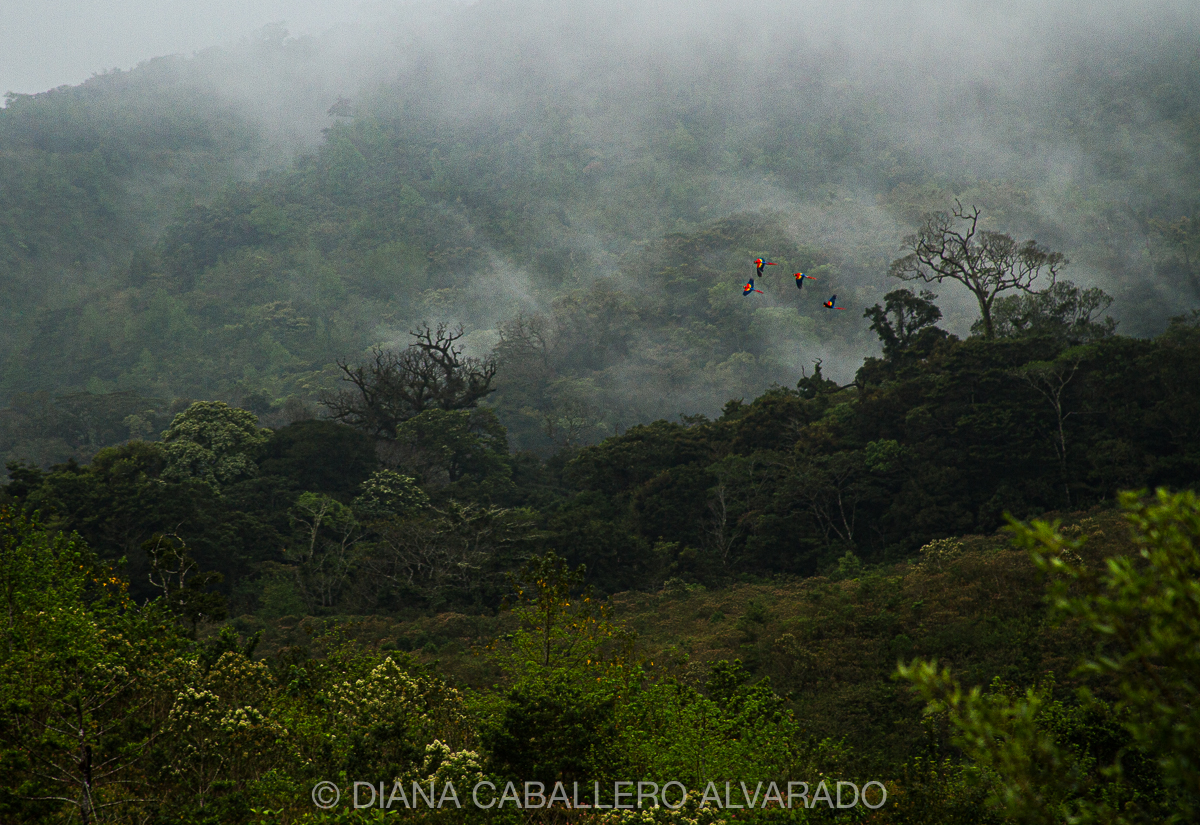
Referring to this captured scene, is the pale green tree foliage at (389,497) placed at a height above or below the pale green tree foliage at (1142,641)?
above

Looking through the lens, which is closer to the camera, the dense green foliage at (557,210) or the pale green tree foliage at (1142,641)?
the pale green tree foliage at (1142,641)

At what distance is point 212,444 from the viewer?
35.0 m

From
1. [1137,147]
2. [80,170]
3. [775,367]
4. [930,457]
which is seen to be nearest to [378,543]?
[930,457]

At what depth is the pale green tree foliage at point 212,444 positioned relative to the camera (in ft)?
110

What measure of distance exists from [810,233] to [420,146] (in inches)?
2554

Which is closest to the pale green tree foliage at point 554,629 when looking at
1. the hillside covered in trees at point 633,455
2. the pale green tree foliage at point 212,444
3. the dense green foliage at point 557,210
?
the hillside covered in trees at point 633,455

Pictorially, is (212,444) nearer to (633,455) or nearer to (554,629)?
(633,455)

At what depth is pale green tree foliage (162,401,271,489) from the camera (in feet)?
110

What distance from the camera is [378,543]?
28.9 metres

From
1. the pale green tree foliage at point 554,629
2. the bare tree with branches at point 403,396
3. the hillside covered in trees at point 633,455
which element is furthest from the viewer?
the bare tree with branches at point 403,396

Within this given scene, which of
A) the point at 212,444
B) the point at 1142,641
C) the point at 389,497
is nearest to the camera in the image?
the point at 1142,641

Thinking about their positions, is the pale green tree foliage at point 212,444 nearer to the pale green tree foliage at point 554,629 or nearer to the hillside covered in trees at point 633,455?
the hillside covered in trees at point 633,455

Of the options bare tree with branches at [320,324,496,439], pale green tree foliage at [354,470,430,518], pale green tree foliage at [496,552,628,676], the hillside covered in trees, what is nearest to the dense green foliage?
the hillside covered in trees

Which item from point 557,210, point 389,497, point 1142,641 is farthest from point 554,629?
point 557,210
